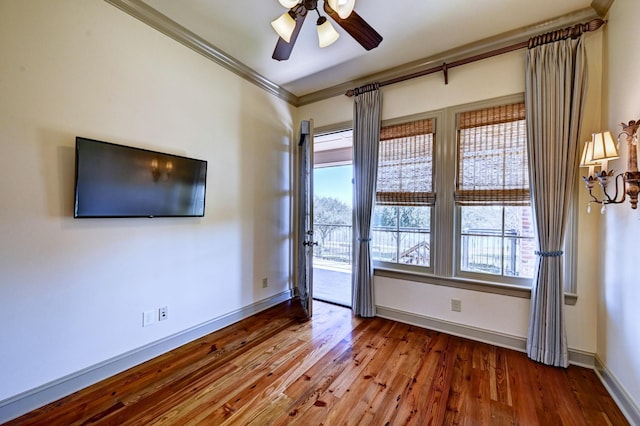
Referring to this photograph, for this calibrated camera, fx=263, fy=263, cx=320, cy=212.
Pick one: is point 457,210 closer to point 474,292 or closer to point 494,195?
point 494,195

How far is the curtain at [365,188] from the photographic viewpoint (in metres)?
3.11

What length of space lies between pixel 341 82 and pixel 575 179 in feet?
8.50

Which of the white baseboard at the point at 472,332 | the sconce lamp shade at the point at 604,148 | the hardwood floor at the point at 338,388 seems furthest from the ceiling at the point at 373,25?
the hardwood floor at the point at 338,388

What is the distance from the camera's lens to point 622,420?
1639mm

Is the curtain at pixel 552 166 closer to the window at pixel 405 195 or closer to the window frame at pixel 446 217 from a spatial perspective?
the window frame at pixel 446 217

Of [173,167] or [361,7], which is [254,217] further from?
[361,7]

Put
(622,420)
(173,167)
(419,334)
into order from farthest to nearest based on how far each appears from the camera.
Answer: (419,334) < (173,167) < (622,420)

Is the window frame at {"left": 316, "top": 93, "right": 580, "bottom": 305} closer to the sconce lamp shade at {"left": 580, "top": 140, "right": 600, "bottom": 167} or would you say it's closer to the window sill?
the window sill

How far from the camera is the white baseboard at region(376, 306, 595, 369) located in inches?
86.1

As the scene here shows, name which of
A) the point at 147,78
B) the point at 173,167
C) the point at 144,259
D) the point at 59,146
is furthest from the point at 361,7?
the point at 144,259

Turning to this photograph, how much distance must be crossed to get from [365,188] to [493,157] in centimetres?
130

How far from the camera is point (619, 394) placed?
1759mm

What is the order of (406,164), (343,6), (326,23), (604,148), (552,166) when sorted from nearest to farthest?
1. (343,6)
2. (604,148)
3. (326,23)
4. (552,166)
5. (406,164)

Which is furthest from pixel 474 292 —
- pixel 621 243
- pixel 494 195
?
pixel 621 243
